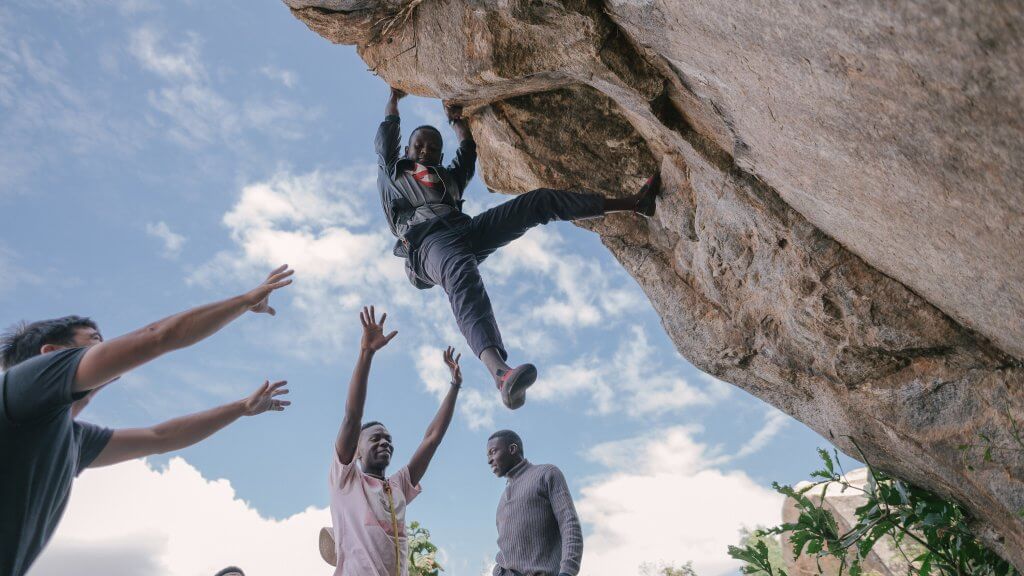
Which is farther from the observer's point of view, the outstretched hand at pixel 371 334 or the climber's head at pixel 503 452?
the climber's head at pixel 503 452

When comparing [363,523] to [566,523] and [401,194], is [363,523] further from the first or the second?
[401,194]

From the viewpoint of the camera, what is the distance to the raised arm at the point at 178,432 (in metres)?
3.20

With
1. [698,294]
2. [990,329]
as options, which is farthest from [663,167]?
[990,329]

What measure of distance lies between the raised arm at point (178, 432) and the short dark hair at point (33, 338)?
54 centimetres

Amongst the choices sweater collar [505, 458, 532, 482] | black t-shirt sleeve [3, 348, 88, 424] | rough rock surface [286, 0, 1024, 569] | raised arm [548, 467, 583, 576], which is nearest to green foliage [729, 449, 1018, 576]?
rough rock surface [286, 0, 1024, 569]

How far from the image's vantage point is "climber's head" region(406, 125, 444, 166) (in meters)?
5.79

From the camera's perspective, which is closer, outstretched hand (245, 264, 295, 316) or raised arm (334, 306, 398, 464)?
outstretched hand (245, 264, 295, 316)

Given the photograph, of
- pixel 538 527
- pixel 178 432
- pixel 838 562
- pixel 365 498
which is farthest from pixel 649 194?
pixel 838 562

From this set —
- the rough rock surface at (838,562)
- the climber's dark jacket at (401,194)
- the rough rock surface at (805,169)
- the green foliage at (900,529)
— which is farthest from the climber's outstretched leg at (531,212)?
the rough rock surface at (838,562)

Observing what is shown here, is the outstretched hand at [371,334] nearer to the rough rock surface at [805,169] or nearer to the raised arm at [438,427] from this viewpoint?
the raised arm at [438,427]

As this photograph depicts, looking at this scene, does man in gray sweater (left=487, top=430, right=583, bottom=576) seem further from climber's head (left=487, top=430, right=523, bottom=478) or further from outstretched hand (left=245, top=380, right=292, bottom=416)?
outstretched hand (left=245, top=380, right=292, bottom=416)

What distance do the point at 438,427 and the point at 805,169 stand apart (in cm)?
302

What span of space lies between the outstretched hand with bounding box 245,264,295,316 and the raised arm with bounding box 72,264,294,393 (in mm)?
20

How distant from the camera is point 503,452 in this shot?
587 centimetres
